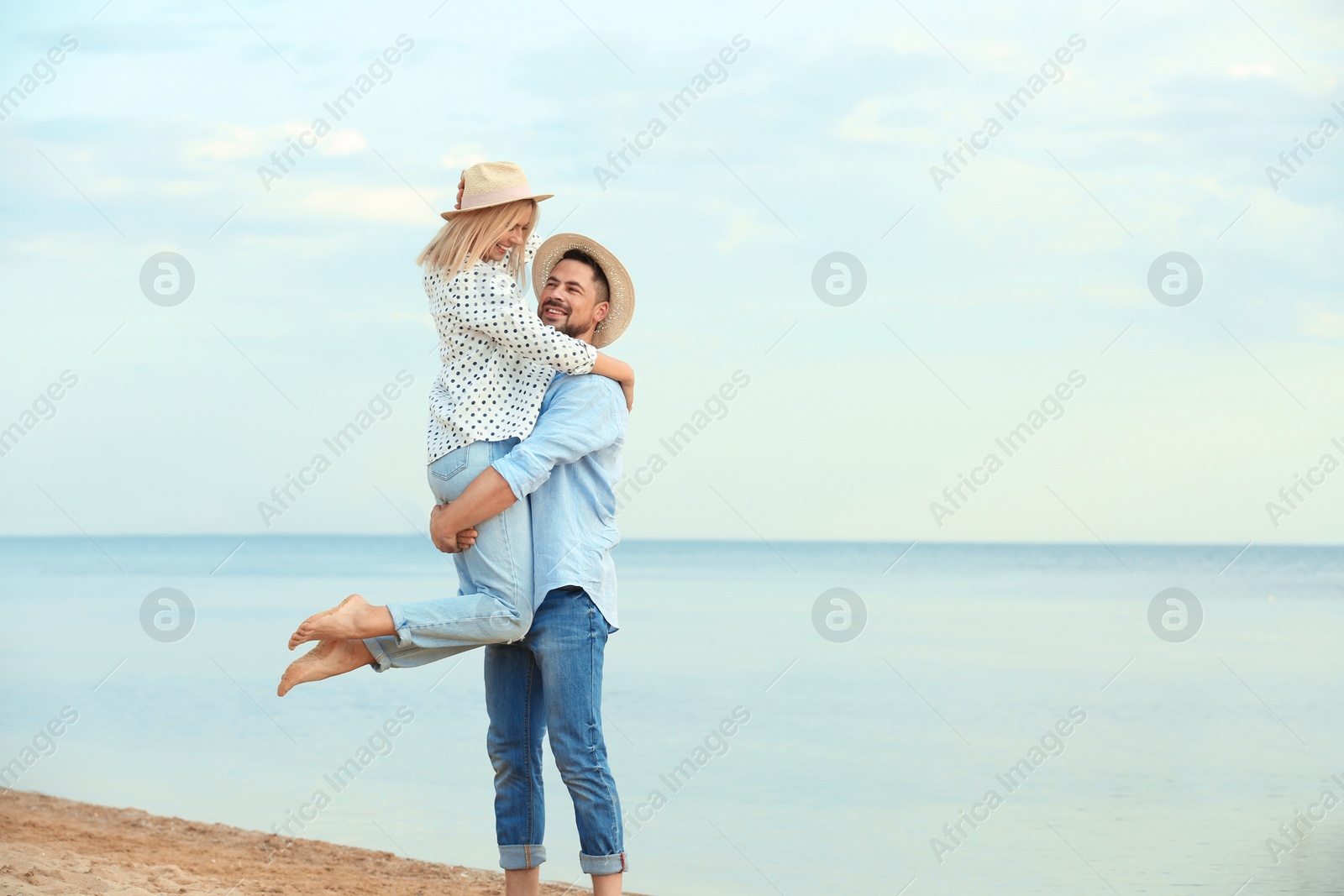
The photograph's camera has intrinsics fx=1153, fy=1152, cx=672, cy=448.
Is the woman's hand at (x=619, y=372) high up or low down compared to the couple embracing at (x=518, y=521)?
up

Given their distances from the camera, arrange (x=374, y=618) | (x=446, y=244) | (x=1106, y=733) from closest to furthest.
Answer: (x=374, y=618) < (x=446, y=244) < (x=1106, y=733)

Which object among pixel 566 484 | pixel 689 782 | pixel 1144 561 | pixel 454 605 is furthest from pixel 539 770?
pixel 1144 561

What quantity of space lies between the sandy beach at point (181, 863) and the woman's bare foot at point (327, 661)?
52.1 inches

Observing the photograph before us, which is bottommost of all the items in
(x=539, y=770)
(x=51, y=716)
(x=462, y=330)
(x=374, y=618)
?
(x=51, y=716)

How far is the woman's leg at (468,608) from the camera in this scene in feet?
9.05

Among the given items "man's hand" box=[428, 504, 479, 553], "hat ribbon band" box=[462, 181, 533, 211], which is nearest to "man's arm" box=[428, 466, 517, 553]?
"man's hand" box=[428, 504, 479, 553]

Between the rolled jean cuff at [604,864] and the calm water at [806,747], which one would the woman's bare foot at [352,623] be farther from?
the calm water at [806,747]

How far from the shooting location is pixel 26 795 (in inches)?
228

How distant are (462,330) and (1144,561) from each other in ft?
156

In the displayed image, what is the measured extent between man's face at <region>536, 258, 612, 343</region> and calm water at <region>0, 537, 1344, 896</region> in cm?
259

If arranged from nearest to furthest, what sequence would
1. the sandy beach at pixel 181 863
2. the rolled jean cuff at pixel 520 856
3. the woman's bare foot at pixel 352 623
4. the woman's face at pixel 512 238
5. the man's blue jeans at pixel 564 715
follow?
the woman's bare foot at pixel 352 623
the man's blue jeans at pixel 564 715
the woman's face at pixel 512 238
the rolled jean cuff at pixel 520 856
the sandy beach at pixel 181 863

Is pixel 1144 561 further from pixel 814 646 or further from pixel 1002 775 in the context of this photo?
pixel 1002 775

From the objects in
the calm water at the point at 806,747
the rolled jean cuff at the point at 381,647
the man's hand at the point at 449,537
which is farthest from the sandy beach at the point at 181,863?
the man's hand at the point at 449,537

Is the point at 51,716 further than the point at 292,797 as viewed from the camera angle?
Yes
